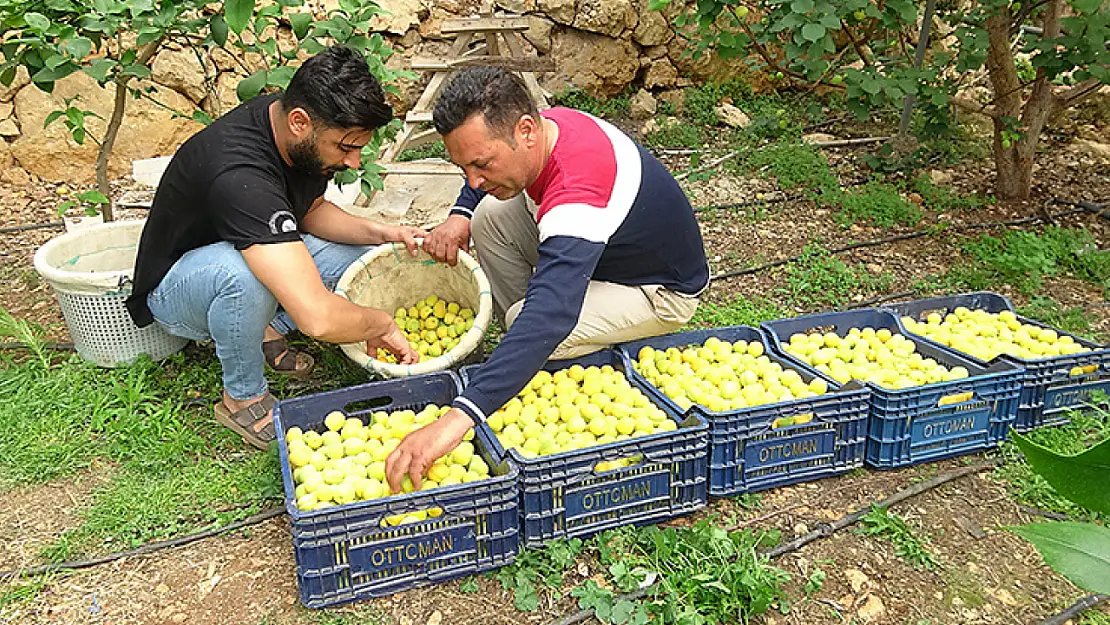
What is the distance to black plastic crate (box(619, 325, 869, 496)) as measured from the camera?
2.50 meters

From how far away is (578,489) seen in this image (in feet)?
7.61

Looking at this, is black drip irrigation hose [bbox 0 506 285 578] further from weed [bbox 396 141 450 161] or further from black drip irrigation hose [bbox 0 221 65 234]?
weed [bbox 396 141 450 161]

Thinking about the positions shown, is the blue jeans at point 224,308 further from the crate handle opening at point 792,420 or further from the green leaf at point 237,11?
the crate handle opening at point 792,420

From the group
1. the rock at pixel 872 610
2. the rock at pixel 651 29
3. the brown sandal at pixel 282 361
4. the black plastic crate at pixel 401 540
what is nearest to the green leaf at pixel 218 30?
the brown sandal at pixel 282 361

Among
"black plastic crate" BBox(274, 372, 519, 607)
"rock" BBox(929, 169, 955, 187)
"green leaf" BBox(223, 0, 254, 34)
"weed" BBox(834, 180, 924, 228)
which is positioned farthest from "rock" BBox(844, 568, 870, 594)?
"rock" BBox(929, 169, 955, 187)

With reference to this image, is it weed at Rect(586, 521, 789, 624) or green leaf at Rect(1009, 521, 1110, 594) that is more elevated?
green leaf at Rect(1009, 521, 1110, 594)

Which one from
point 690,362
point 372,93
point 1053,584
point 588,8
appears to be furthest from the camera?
point 588,8

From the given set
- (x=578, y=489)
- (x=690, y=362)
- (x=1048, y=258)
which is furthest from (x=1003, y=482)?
(x=1048, y=258)

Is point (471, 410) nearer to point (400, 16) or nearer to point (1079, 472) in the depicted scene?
point (1079, 472)

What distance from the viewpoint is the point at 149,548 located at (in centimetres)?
240

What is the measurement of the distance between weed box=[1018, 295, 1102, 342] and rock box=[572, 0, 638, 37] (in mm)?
4236

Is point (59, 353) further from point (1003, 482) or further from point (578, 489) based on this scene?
point (1003, 482)

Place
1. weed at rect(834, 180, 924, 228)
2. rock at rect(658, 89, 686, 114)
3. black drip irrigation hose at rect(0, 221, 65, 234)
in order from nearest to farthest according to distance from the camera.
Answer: black drip irrigation hose at rect(0, 221, 65, 234) → weed at rect(834, 180, 924, 228) → rock at rect(658, 89, 686, 114)

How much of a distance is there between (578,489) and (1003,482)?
1.42 m
